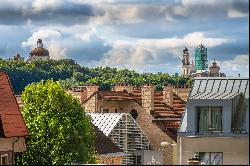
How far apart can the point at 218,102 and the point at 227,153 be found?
2.30 metres

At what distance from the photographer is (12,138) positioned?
62312 millimetres

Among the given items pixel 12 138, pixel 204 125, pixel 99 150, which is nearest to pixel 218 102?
pixel 204 125

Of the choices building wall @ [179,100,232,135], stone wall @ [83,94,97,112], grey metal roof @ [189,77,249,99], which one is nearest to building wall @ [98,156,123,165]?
stone wall @ [83,94,97,112]

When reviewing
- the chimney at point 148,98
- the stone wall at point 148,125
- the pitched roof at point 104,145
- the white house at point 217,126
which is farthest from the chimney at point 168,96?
the white house at point 217,126

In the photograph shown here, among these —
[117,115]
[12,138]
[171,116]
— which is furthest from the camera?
[171,116]

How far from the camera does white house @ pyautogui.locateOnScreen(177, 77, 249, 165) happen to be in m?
45.5

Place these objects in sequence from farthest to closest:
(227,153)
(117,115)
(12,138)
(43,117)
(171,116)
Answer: (171,116), (117,115), (43,117), (12,138), (227,153)

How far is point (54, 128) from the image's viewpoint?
219 feet

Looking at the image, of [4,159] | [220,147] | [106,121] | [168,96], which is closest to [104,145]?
[106,121]

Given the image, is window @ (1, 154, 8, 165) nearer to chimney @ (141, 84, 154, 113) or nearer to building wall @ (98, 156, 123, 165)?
building wall @ (98, 156, 123, 165)

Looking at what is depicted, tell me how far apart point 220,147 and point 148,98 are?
56045mm

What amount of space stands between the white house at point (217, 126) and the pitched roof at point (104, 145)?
1255 inches

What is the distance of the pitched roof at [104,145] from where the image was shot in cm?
7969

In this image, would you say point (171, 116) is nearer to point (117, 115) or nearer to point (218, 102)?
point (117, 115)
